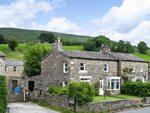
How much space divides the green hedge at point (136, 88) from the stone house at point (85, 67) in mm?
1108

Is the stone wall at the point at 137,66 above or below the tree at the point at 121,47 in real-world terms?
below

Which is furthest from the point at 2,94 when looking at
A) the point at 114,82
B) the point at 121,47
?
the point at 121,47

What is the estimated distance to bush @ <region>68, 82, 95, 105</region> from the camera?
19.6 metres

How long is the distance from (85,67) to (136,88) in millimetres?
8679

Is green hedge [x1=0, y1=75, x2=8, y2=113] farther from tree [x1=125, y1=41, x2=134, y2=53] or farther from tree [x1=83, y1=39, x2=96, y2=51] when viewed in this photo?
tree [x1=125, y1=41, x2=134, y2=53]

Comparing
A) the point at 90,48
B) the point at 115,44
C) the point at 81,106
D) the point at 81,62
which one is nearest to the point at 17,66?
the point at 81,62

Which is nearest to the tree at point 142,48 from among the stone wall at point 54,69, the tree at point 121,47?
the tree at point 121,47

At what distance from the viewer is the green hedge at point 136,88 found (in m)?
27.0

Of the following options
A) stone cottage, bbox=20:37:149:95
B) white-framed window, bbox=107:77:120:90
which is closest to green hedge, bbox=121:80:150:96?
white-framed window, bbox=107:77:120:90

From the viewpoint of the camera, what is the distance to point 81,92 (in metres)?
19.6

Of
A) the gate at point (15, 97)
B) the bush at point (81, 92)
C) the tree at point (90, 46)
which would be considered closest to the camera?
the bush at point (81, 92)

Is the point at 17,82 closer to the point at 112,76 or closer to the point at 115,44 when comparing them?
the point at 112,76

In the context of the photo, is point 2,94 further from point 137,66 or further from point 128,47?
point 128,47

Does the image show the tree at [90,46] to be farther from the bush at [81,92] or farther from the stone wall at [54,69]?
the bush at [81,92]
